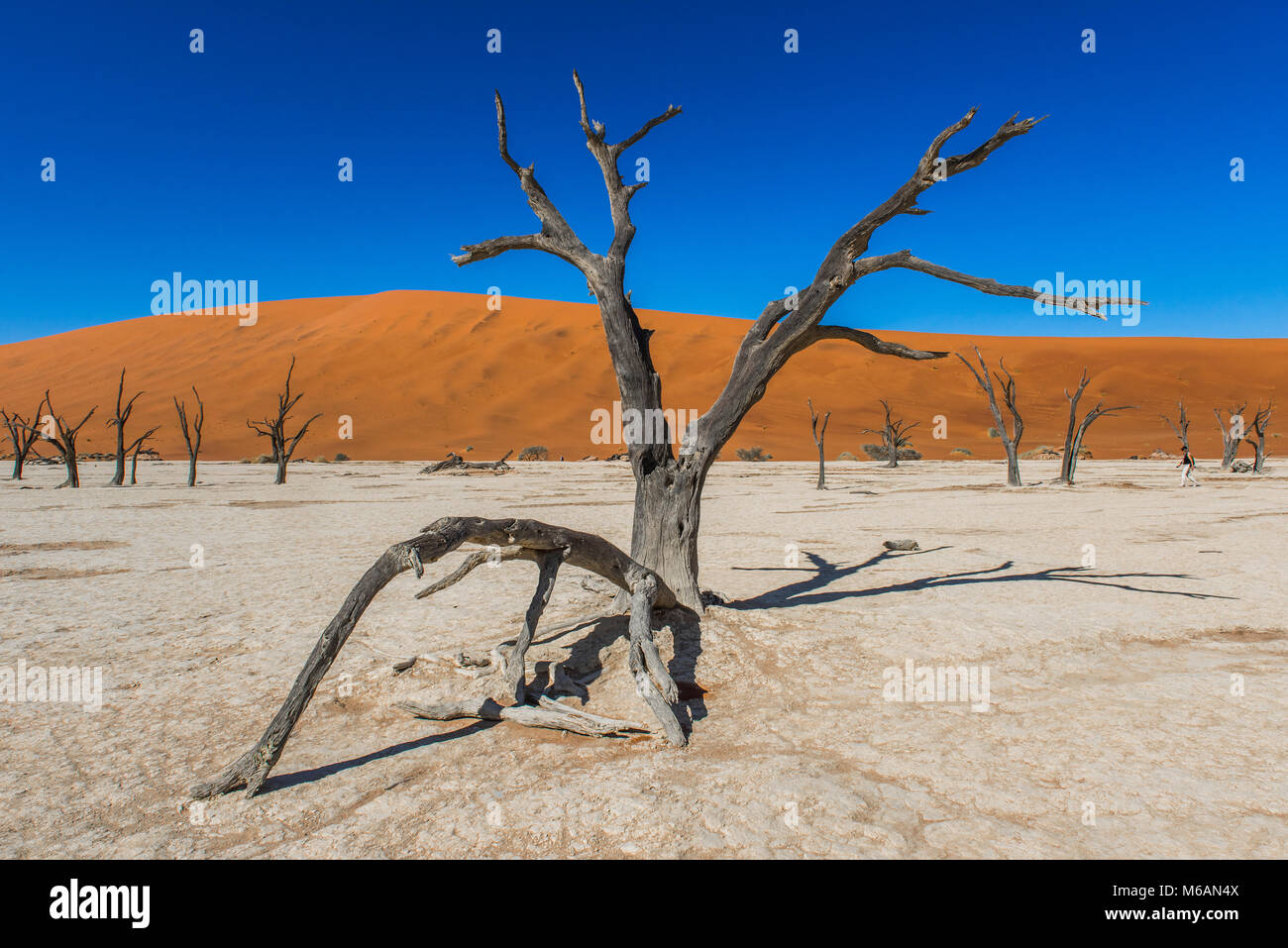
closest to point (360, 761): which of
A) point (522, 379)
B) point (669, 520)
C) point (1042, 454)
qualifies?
point (669, 520)

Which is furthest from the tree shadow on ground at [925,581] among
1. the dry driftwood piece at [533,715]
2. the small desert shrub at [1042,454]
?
the small desert shrub at [1042,454]

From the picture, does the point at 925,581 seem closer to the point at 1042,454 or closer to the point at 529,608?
the point at 529,608

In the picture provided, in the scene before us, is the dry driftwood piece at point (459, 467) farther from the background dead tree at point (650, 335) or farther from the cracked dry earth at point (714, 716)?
the background dead tree at point (650, 335)

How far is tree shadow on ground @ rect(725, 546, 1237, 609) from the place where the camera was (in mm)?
6047

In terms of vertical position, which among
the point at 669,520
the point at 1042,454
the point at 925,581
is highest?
the point at 1042,454

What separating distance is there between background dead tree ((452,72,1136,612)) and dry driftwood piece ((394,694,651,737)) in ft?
5.10

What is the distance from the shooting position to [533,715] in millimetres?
3568

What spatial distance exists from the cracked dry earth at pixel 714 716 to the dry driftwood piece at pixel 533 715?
0.06m

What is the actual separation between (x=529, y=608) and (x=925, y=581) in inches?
169

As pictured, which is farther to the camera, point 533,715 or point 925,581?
point 925,581

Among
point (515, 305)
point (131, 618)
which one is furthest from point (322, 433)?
point (131, 618)
